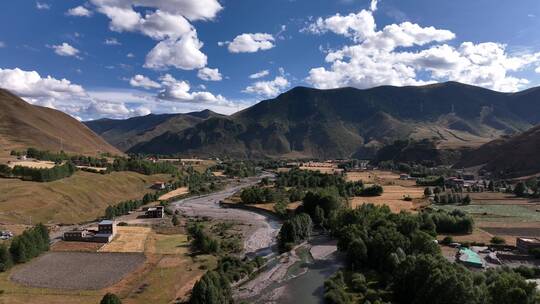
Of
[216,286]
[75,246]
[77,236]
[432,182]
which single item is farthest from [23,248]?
[432,182]

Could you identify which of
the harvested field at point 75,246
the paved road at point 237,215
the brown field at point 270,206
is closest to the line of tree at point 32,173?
the paved road at point 237,215

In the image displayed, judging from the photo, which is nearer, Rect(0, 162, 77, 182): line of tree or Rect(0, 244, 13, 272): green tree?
Rect(0, 244, 13, 272): green tree

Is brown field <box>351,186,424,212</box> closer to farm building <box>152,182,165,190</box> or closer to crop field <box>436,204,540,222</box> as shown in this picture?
crop field <box>436,204,540,222</box>

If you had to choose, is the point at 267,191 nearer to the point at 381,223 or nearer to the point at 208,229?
the point at 208,229

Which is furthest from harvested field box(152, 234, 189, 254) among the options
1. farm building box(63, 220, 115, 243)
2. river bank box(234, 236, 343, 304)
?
river bank box(234, 236, 343, 304)

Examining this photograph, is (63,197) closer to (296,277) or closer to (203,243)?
(203,243)

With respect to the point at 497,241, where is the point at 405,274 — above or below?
above
